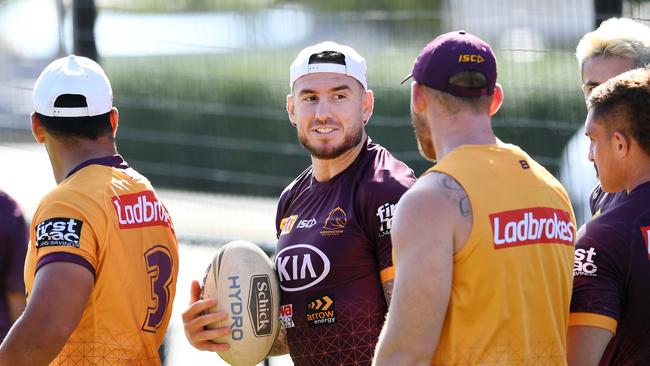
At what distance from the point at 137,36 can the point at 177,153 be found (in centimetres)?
104

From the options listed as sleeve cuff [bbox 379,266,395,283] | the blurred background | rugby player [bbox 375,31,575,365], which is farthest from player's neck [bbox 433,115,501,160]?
the blurred background

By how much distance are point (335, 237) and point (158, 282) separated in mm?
702

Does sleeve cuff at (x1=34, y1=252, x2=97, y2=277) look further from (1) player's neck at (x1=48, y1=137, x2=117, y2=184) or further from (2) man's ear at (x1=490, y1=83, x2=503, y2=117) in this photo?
(2) man's ear at (x1=490, y1=83, x2=503, y2=117)

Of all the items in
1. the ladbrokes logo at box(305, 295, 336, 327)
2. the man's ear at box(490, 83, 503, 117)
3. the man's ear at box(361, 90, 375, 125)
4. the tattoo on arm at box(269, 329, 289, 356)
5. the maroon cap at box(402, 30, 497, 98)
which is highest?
the maroon cap at box(402, 30, 497, 98)

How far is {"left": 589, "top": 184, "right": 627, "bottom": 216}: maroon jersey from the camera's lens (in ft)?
12.0

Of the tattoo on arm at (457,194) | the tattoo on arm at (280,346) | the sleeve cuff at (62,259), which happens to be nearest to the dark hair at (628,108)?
the tattoo on arm at (457,194)

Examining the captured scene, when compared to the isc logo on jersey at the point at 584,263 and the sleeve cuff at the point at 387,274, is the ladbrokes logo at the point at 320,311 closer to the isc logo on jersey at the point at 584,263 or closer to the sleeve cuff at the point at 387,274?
the sleeve cuff at the point at 387,274

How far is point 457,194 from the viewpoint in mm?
2998

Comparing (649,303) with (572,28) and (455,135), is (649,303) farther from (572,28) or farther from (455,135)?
(572,28)

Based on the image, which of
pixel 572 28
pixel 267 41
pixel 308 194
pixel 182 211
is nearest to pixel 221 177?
pixel 182 211

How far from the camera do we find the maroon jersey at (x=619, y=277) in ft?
10.9

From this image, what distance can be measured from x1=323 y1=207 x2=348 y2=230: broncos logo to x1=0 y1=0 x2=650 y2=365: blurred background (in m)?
3.67

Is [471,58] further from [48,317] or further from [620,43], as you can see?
[48,317]

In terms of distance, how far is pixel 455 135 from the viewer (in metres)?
3.14
